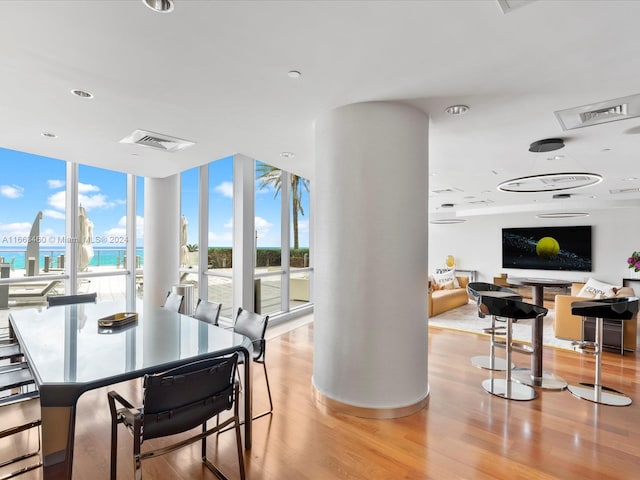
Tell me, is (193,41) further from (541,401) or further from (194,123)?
(541,401)

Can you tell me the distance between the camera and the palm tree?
21.6ft

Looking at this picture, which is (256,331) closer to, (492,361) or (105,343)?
(105,343)

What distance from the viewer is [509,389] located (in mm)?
Answer: 3158

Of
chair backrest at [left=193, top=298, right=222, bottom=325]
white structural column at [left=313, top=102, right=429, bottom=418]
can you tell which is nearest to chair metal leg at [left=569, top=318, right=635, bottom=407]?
white structural column at [left=313, top=102, right=429, bottom=418]

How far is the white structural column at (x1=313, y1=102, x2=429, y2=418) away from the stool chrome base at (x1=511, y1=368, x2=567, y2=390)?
138 centimetres

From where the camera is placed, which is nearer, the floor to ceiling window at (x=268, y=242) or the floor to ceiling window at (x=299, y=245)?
the floor to ceiling window at (x=268, y=242)

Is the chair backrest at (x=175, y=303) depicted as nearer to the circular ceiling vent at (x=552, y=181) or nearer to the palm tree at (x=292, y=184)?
the palm tree at (x=292, y=184)

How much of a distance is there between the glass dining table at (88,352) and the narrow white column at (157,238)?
8.65 feet

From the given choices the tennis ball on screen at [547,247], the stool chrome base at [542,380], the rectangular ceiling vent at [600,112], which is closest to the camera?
the rectangular ceiling vent at [600,112]

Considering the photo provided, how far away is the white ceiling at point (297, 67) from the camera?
1650 millimetres

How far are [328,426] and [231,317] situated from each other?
3667 millimetres

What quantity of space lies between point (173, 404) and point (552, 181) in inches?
212

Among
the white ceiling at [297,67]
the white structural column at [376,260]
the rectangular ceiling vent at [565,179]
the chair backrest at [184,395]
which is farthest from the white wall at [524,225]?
the chair backrest at [184,395]

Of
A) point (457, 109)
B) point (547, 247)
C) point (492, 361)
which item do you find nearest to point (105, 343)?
point (457, 109)
